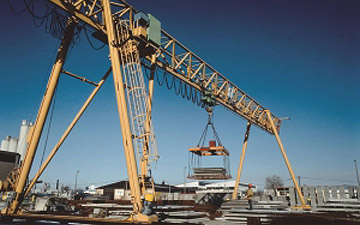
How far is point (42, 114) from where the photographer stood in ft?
25.7

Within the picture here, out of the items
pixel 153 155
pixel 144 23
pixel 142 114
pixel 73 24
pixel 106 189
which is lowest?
pixel 106 189

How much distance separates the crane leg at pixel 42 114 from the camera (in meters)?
7.29

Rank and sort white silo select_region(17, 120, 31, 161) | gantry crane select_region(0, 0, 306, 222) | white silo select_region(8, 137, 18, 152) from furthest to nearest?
white silo select_region(8, 137, 18, 152) → white silo select_region(17, 120, 31, 161) → gantry crane select_region(0, 0, 306, 222)

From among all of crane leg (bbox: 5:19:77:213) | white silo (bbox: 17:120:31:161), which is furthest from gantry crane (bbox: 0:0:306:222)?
white silo (bbox: 17:120:31:161)

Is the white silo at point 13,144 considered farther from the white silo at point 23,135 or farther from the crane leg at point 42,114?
the crane leg at point 42,114

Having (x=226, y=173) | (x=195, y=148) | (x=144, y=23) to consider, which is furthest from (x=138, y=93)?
(x=226, y=173)

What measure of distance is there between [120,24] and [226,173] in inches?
409

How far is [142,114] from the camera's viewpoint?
8.43 m

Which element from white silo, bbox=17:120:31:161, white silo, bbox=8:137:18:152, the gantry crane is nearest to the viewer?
the gantry crane

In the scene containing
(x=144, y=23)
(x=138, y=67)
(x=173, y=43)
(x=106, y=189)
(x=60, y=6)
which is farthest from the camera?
(x=106, y=189)

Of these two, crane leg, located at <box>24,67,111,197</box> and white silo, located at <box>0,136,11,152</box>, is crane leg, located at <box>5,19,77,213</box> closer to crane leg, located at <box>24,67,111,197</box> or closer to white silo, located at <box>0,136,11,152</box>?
crane leg, located at <box>24,67,111,197</box>

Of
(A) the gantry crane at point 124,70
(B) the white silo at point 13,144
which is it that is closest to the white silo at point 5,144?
(B) the white silo at point 13,144

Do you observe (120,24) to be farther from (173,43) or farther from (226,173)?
(226,173)

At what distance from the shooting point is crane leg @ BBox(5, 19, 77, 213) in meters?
7.29
